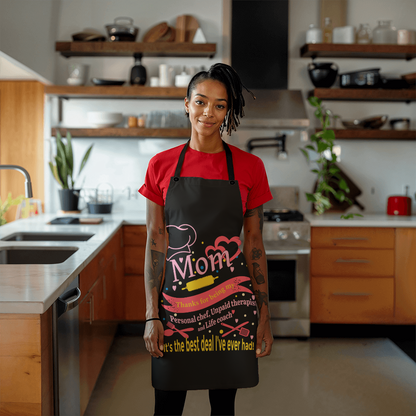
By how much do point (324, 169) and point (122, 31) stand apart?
6.38 ft

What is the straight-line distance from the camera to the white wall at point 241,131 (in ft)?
12.3

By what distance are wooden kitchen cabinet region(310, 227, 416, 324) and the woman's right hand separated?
2.16 metres

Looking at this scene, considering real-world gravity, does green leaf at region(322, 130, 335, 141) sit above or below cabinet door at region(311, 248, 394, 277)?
above

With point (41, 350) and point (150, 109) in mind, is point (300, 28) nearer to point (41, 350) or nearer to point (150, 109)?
point (150, 109)

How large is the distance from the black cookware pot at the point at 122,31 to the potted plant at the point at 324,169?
1.50 metres

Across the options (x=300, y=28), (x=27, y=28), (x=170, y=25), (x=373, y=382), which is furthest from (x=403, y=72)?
(x=27, y=28)

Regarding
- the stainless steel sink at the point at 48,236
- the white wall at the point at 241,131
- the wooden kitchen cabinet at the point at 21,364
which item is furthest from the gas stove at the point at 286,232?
the wooden kitchen cabinet at the point at 21,364

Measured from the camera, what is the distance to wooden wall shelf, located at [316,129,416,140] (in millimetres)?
3674

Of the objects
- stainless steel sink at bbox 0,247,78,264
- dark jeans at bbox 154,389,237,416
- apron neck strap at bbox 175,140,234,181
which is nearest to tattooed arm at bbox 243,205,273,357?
apron neck strap at bbox 175,140,234,181

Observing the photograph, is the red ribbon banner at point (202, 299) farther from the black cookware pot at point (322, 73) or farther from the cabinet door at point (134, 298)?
the black cookware pot at point (322, 73)

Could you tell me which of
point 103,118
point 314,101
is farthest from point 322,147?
point 103,118

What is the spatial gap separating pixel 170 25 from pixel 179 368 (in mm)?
3090

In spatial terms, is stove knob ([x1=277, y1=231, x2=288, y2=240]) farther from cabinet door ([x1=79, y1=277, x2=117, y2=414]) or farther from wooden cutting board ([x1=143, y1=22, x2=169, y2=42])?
wooden cutting board ([x1=143, y1=22, x2=169, y2=42])

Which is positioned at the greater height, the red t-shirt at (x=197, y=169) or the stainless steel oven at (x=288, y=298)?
the red t-shirt at (x=197, y=169)
